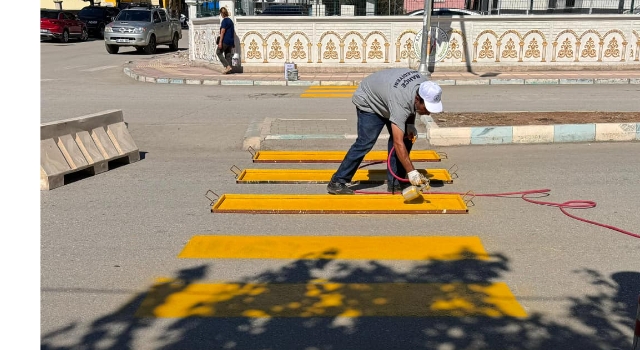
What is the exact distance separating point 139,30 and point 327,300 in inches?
929

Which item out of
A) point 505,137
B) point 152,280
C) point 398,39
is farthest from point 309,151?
point 398,39

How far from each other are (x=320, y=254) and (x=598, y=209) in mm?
3005

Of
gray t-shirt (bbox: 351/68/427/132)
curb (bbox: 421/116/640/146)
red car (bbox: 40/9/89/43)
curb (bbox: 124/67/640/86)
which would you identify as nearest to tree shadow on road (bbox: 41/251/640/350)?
gray t-shirt (bbox: 351/68/427/132)

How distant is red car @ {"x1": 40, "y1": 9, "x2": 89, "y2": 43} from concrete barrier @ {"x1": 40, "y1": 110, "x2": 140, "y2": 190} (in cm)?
2663

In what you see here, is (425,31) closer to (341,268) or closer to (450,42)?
(450,42)

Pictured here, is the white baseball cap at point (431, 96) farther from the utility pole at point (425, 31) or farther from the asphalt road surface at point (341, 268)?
the utility pole at point (425, 31)

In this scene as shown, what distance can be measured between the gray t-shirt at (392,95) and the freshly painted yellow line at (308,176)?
3.83 ft

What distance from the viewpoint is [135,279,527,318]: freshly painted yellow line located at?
434 cm

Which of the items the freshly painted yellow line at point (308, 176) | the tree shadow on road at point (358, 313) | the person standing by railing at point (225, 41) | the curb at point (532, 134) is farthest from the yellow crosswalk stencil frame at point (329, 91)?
the tree shadow on road at point (358, 313)

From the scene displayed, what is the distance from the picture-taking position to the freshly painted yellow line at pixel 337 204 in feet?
21.0

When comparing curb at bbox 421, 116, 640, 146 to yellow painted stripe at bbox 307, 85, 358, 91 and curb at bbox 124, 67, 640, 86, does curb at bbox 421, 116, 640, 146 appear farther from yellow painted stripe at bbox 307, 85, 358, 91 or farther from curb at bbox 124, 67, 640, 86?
curb at bbox 124, 67, 640, 86

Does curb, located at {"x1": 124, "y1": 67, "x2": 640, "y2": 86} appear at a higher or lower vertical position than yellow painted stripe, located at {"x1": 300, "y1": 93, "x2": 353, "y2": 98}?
higher

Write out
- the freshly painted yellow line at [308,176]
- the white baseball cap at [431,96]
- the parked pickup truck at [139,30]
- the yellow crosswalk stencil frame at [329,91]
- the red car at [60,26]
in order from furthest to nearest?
1. the red car at [60,26]
2. the parked pickup truck at [139,30]
3. the yellow crosswalk stencil frame at [329,91]
4. the freshly painted yellow line at [308,176]
5. the white baseball cap at [431,96]

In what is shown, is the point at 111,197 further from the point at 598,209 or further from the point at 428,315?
the point at 598,209
